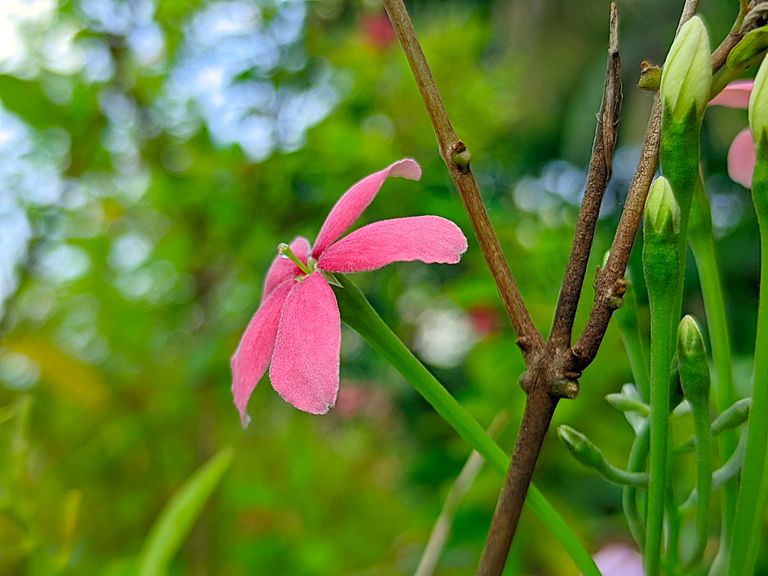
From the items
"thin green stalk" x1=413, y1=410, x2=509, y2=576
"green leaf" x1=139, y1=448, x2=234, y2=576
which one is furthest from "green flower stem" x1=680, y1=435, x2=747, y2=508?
"green leaf" x1=139, y1=448, x2=234, y2=576

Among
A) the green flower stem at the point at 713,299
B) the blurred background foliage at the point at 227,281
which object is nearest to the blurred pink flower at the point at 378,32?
the blurred background foliage at the point at 227,281

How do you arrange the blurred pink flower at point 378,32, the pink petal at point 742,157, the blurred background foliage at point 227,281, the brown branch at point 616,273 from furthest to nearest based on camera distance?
the blurred pink flower at point 378,32 < the blurred background foliage at point 227,281 < the pink petal at point 742,157 < the brown branch at point 616,273

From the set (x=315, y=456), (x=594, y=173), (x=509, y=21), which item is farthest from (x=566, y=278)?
(x=509, y=21)

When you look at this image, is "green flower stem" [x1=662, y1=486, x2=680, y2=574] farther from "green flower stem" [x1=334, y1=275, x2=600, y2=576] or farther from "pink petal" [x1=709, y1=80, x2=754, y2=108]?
"pink petal" [x1=709, y1=80, x2=754, y2=108]

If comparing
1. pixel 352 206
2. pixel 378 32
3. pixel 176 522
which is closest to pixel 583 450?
pixel 352 206

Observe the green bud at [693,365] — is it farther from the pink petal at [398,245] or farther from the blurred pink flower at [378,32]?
the blurred pink flower at [378,32]

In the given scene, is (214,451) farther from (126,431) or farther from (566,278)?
(566,278)
